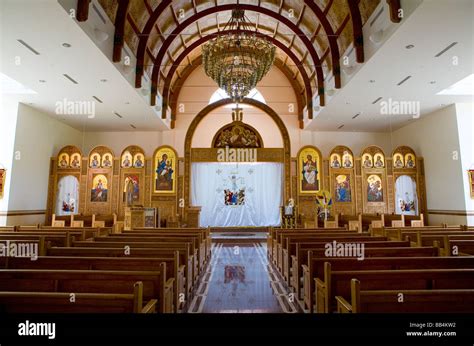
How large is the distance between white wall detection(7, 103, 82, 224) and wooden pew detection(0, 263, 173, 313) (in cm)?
911

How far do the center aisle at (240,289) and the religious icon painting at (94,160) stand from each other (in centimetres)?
848

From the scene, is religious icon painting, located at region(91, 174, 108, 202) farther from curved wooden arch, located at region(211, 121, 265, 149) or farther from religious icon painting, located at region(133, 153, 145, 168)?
curved wooden arch, located at region(211, 121, 265, 149)

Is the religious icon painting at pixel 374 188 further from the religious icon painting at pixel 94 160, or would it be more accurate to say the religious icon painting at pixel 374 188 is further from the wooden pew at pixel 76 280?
the wooden pew at pixel 76 280

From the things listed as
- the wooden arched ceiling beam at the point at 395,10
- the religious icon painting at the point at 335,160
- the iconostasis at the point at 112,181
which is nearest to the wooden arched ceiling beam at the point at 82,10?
the wooden arched ceiling beam at the point at 395,10

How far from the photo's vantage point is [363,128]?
14859 millimetres

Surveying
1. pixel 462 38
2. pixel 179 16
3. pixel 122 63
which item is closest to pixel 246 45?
pixel 122 63

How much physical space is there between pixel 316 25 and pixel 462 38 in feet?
17.2

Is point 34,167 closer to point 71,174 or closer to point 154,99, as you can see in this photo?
point 71,174

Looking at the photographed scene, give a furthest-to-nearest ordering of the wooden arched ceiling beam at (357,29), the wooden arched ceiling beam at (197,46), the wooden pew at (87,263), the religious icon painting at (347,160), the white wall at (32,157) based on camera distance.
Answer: the religious icon painting at (347,160)
the wooden arched ceiling beam at (197,46)
the white wall at (32,157)
the wooden arched ceiling beam at (357,29)
the wooden pew at (87,263)

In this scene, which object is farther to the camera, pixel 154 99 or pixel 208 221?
pixel 208 221

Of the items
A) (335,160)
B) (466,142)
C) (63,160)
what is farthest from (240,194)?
(466,142)

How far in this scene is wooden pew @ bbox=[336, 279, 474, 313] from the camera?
232cm

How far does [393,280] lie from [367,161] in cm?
1197

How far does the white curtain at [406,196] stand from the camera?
1343cm
